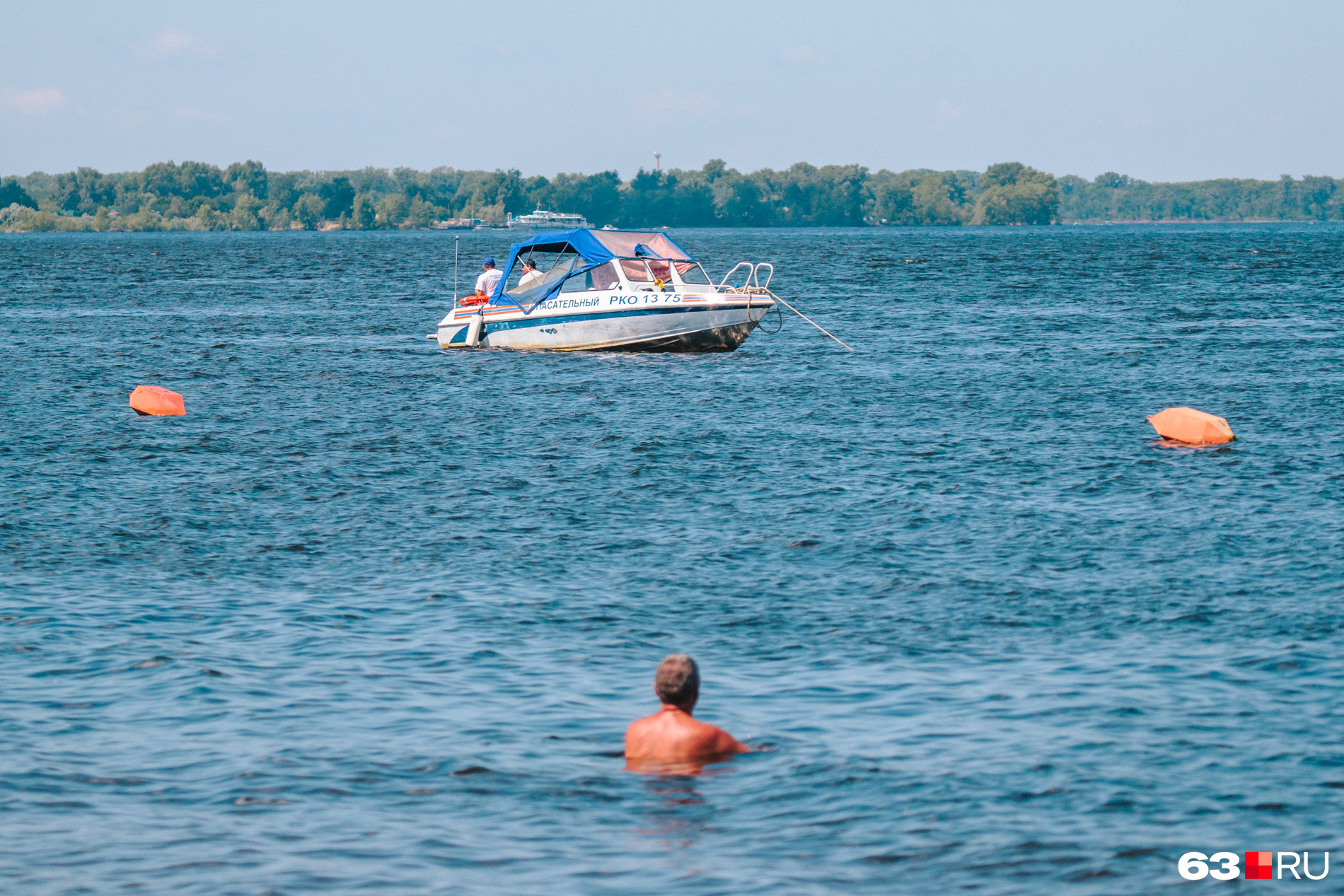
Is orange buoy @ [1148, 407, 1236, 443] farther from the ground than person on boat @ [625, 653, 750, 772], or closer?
farther from the ground

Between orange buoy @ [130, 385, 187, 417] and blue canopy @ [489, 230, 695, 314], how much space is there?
9331mm

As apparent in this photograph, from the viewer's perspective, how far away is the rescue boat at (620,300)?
34062 millimetres

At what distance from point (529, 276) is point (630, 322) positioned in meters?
3.30

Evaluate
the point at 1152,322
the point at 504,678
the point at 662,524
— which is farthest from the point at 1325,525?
the point at 1152,322

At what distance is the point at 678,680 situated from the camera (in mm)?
9859

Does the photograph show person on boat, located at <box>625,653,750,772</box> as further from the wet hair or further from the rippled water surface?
the rippled water surface

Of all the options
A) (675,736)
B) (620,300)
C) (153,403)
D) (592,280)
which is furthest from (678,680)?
(592,280)

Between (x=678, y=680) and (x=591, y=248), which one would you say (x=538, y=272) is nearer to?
(x=591, y=248)

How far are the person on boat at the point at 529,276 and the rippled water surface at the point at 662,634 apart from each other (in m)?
5.54

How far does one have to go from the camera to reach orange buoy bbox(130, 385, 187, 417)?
27.6 m

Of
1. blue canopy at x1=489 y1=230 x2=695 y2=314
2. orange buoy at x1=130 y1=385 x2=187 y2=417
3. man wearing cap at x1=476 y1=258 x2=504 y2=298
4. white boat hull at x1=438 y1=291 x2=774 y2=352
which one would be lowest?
orange buoy at x1=130 y1=385 x2=187 y2=417

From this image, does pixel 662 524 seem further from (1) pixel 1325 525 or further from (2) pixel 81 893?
(2) pixel 81 893

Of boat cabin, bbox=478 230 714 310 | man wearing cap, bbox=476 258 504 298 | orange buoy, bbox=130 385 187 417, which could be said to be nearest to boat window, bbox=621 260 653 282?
boat cabin, bbox=478 230 714 310

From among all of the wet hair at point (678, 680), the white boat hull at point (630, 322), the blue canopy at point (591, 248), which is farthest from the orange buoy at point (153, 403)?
the wet hair at point (678, 680)
